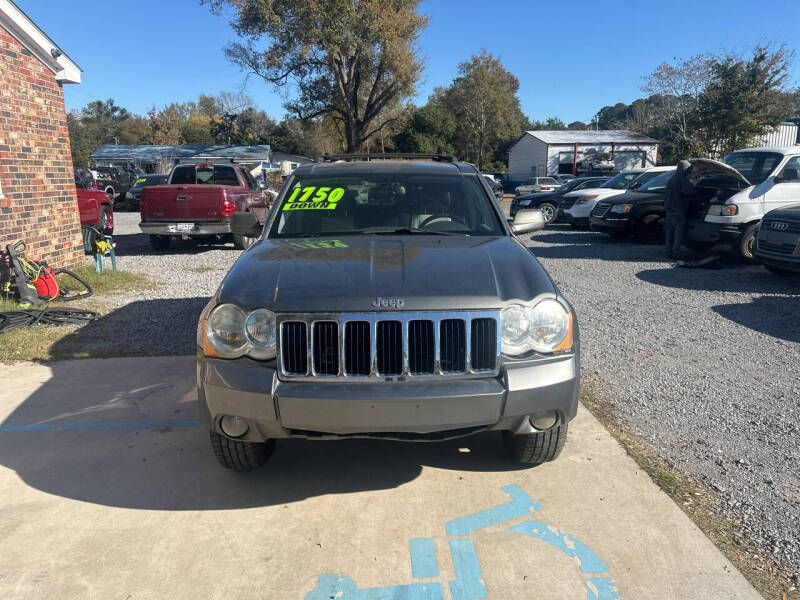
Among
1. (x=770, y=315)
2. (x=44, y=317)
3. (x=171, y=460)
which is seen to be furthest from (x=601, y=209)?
(x=171, y=460)

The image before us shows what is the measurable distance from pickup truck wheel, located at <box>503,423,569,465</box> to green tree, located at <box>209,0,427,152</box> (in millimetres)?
27276

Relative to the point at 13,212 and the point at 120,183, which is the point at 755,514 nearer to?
the point at 13,212

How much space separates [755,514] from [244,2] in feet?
102

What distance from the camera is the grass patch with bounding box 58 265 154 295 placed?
8203 millimetres

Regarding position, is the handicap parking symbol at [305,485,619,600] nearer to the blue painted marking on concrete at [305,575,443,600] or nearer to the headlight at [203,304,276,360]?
the blue painted marking on concrete at [305,575,443,600]

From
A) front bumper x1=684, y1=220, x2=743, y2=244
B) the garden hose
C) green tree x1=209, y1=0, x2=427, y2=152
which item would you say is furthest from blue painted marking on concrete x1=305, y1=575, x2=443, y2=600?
green tree x1=209, y1=0, x2=427, y2=152

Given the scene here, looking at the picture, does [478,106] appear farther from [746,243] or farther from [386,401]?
[386,401]

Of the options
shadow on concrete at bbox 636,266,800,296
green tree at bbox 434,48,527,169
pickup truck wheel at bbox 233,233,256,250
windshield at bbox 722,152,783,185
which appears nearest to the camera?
shadow on concrete at bbox 636,266,800,296

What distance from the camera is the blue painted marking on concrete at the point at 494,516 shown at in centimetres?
280

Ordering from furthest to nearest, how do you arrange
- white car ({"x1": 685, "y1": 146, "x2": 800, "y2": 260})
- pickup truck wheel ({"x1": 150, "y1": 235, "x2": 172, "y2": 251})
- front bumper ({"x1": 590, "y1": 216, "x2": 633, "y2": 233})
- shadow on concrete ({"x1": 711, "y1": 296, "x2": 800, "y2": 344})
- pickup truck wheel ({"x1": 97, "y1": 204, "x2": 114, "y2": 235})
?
front bumper ({"x1": 590, "y1": 216, "x2": 633, "y2": 233})
pickup truck wheel ({"x1": 150, "y1": 235, "x2": 172, "y2": 251})
pickup truck wheel ({"x1": 97, "y1": 204, "x2": 114, "y2": 235})
white car ({"x1": 685, "y1": 146, "x2": 800, "y2": 260})
shadow on concrete ({"x1": 711, "y1": 296, "x2": 800, "y2": 344})

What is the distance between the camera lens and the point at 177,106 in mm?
90312

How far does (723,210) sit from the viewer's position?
962 centimetres

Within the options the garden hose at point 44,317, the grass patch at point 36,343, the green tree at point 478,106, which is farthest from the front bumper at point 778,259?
the green tree at point 478,106

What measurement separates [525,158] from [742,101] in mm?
21488
